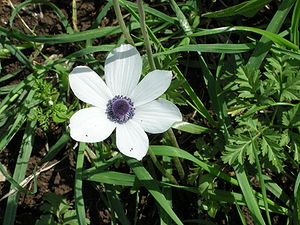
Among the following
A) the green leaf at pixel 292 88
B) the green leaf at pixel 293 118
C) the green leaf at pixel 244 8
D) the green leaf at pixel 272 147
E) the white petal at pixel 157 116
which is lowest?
the green leaf at pixel 272 147

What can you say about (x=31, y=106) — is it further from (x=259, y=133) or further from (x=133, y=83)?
(x=259, y=133)

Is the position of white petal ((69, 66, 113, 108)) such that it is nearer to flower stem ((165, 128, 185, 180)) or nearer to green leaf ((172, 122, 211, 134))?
flower stem ((165, 128, 185, 180))

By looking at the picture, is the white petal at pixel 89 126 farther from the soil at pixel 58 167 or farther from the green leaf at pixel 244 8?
the green leaf at pixel 244 8

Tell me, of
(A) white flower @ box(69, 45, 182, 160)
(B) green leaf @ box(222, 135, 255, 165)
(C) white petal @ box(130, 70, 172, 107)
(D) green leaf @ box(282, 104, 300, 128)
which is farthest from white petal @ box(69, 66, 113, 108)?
(D) green leaf @ box(282, 104, 300, 128)

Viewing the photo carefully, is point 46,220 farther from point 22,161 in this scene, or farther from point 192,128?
point 192,128

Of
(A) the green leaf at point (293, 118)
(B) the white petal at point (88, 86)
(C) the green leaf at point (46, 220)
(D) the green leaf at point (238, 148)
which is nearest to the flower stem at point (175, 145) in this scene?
(D) the green leaf at point (238, 148)

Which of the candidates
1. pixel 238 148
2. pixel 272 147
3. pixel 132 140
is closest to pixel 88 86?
pixel 132 140
